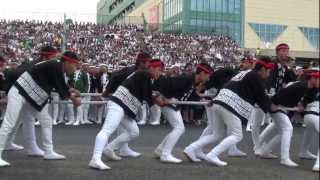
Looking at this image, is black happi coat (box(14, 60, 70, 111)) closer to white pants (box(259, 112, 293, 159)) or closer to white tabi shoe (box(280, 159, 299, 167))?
white pants (box(259, 112, 293, 159))

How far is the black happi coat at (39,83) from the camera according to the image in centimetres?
888

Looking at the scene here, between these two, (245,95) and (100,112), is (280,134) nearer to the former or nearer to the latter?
(245,95)

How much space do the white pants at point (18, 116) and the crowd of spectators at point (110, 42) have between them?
2553 cm

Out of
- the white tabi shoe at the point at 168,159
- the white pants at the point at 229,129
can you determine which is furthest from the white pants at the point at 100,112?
the white pants at the point at 229,129

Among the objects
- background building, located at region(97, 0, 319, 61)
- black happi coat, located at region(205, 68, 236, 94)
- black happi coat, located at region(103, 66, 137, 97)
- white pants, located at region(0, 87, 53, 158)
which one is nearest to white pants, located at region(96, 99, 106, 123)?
black happi coat, located at region(205, 68, 236, 94)

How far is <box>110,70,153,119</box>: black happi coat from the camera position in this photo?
902cm

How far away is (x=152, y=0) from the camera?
8000 centimetres

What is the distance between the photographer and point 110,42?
40719 millimetres

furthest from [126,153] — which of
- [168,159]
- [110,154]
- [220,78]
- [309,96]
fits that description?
[309,96]

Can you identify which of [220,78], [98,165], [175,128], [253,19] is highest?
[253,19]

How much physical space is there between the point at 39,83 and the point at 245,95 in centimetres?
326

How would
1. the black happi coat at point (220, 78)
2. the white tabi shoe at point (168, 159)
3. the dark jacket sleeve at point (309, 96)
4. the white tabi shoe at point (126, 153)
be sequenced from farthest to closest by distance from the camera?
the black happi coat at point (220, 78) → the white tabi shoe at point (126, 153) → the white tabi shoe at point (168, 159) → the dark jacket sleeve at point (309, 96)

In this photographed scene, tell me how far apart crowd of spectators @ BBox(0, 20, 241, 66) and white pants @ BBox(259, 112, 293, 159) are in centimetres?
2540

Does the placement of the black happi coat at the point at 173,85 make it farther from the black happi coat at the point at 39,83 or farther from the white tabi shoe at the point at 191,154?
the black happi coat at the point at 39,83
